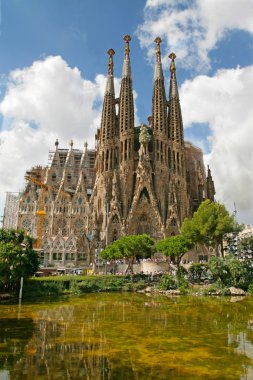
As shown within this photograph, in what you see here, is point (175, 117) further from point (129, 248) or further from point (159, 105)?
point (129, 248)

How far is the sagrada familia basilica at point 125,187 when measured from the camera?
6172cm

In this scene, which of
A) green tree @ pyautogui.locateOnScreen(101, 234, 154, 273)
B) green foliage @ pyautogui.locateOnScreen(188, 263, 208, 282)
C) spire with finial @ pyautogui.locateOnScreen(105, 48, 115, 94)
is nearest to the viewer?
green tree @ pyautogui.locateOnScreen(101, 234, 154, 273)

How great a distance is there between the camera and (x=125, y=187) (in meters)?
65.1

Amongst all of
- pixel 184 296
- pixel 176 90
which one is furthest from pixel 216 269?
pixel 176 90

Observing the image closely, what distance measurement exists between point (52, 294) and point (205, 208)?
21417mm

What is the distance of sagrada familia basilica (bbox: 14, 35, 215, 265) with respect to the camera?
202 ft

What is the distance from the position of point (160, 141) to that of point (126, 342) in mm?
57473

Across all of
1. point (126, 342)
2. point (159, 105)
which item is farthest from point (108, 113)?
point (126, 342)

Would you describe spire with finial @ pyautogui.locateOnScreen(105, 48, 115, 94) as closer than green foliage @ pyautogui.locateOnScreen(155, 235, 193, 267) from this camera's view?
No

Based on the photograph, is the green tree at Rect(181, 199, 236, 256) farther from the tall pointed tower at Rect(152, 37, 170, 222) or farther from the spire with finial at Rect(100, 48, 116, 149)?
the spire with finial at Rect(100, 48, 116, 149)

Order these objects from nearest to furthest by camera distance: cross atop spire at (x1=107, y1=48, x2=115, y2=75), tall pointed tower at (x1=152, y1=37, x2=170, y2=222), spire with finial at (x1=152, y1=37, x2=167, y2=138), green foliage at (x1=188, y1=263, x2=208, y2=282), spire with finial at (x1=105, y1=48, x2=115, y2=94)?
green foliage at (x1=188, y1=263, x2=208, y2=282)
tall pointed tower at (x1=152, y1=37, x2=170, y2=222)
spire with finial at (x1=152, y1=37, x2=167, y2=138)
spire with finial at (x1=105, y1=48, x2=115, y2=94)
cross atop spire at (x1=107, y1=48, x2=115, y2=75)

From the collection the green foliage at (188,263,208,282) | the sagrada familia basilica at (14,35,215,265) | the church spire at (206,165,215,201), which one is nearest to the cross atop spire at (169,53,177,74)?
the sagrada familia basilica at (14,35,215,265)

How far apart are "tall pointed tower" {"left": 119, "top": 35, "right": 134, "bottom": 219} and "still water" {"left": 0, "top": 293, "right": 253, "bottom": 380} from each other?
41519 mm

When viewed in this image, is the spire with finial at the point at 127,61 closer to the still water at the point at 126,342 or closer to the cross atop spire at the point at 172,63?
the cross atop spire at the point at 172,63
